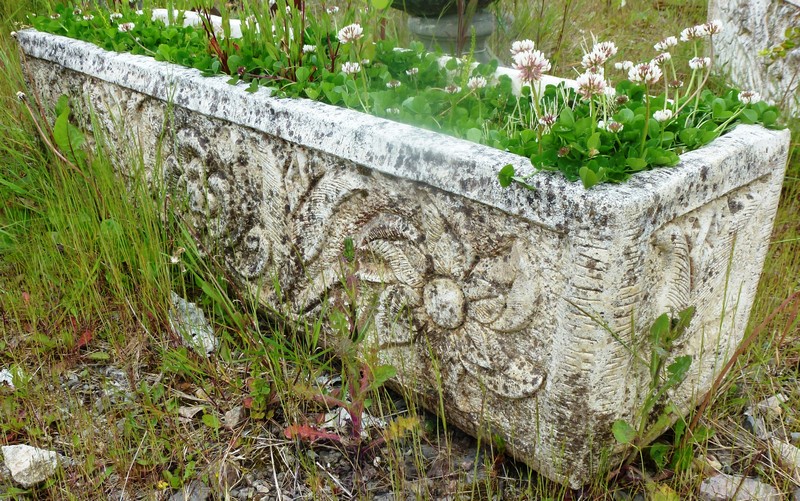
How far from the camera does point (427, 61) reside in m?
2.66

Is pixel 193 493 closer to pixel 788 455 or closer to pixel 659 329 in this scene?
pixel 659 329

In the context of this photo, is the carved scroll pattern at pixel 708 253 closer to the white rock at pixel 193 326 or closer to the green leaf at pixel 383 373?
the green leaf at pixel 383 373

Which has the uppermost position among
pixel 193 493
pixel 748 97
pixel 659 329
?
pixel 748 97

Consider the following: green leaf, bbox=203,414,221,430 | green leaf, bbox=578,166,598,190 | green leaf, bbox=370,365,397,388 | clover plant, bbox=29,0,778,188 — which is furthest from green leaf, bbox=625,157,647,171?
green leaf, bbox=203,414,221,430

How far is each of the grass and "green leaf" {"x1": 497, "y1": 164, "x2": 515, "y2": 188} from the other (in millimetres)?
601

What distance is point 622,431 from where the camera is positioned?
176 cm

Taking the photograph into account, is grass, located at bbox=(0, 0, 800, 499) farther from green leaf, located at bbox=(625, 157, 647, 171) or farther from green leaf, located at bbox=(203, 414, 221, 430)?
green leaf, located at bbox=(625, 157, 647, 171)

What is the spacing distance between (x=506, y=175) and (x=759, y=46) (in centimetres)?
272

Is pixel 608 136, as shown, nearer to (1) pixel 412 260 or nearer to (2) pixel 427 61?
(1) pixel 412 260

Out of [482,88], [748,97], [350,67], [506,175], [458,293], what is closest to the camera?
[506,175]

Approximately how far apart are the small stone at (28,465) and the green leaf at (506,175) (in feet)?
4.66

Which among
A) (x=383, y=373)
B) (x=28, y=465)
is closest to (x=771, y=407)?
(x=383, y=373)

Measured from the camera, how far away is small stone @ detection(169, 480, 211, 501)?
197cm

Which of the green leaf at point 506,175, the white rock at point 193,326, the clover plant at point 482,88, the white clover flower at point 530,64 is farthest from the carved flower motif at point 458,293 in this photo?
the white rock at point 193,326
